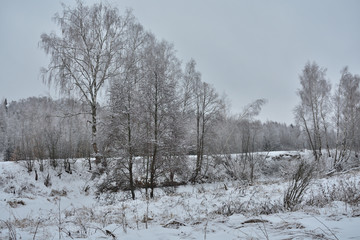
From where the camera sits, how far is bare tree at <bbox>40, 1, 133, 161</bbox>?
43.1 ft

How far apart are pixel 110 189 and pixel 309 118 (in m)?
19.3

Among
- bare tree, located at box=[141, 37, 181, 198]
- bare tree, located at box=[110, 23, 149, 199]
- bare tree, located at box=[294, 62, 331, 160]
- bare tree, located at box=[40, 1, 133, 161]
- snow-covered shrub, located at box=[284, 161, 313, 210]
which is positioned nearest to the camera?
snow-covered shrub, located at box=[284, 161, 313, 210]

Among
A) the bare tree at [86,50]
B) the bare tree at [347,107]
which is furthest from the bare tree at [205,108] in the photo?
the bare tree at [347,107]

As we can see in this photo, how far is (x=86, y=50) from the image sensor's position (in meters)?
13.7

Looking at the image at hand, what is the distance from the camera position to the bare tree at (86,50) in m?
13.1

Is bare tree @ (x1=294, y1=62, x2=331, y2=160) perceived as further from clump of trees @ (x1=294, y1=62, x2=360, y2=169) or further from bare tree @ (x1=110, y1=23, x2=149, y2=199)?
bare tree @ (x1=110, y1=23, x2=149, y2=199)

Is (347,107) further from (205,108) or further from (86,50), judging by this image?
(86,50)

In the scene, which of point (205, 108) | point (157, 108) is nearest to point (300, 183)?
point (157, 108)

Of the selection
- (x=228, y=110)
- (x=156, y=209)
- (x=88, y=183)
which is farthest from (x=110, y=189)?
(x=228, y=110)

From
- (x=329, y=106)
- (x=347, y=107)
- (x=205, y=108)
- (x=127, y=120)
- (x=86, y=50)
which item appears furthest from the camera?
(x=205, y=108)

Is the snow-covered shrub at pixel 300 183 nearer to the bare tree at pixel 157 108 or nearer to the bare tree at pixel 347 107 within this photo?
the bare tree at pixel 157 108

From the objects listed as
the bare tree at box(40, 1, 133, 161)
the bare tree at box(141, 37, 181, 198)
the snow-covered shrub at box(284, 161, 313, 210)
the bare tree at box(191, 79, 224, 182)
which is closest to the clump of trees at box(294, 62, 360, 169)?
the bare tree at box(191, 79, 224, 182)

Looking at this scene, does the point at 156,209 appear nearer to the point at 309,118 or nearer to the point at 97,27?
the point at 97,27

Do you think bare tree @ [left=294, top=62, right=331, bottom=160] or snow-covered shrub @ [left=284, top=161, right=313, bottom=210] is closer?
snow-covered shrub @ [left=284, top=161, right=313, bottom=210]
